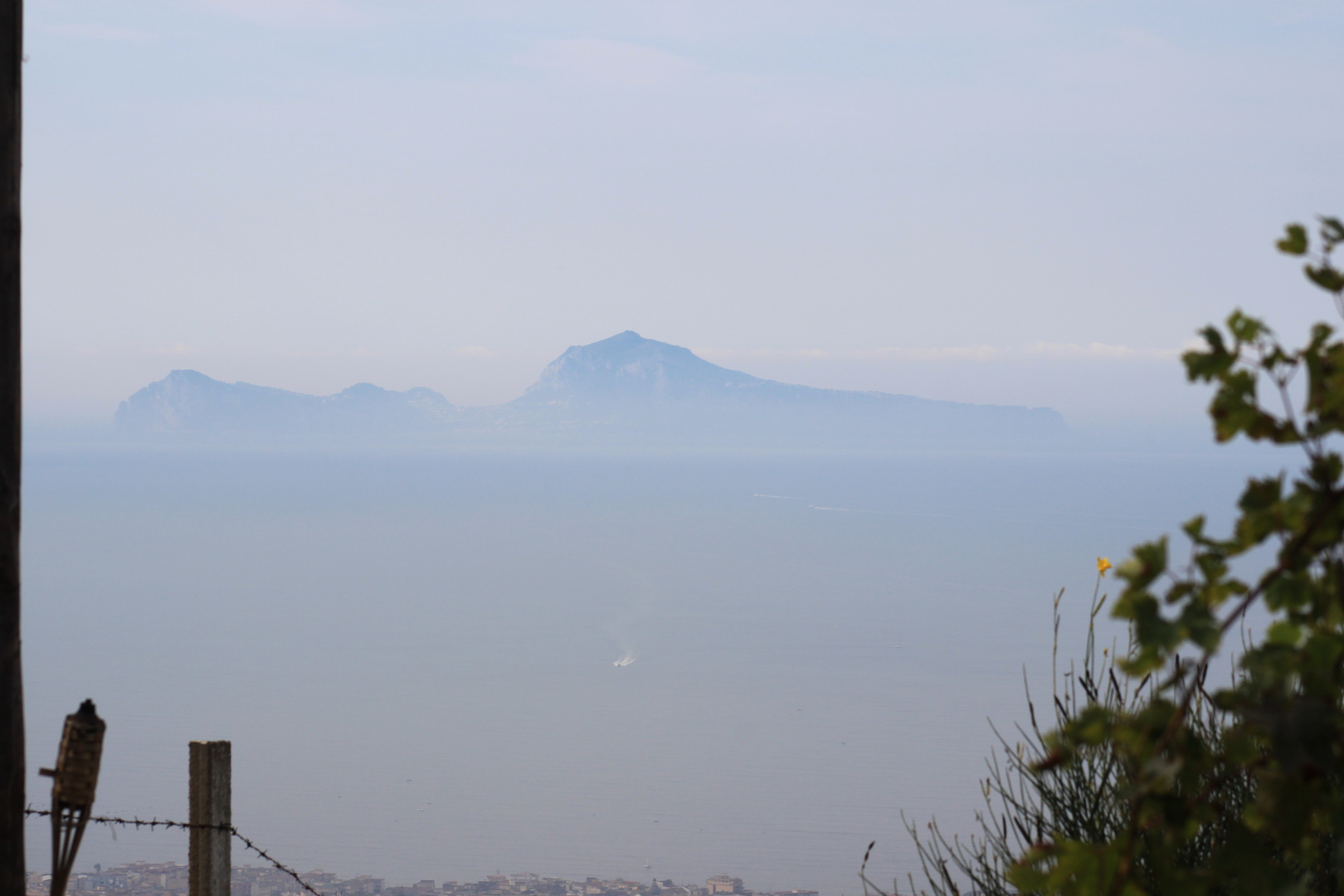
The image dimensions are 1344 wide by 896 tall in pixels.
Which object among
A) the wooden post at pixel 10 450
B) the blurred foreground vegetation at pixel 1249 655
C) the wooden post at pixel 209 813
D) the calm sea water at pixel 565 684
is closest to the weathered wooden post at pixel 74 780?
the wooden post at pixel 10 450

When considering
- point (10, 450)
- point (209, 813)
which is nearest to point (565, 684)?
point (209, 813)

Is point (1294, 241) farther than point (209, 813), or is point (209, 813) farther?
point (209, 813)

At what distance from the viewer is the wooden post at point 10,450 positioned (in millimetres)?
1597

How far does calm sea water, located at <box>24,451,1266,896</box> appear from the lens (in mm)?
39625

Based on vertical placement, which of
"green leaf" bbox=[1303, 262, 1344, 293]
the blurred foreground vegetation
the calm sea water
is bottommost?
the calm sea water

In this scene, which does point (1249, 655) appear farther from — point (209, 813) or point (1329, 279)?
point (209, 813)

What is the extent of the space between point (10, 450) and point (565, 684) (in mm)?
54949

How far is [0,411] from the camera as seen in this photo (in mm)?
1591

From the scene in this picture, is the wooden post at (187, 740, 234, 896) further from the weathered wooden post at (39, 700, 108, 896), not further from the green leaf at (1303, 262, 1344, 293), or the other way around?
the green leaf at (1303, 262, 1344, 293)

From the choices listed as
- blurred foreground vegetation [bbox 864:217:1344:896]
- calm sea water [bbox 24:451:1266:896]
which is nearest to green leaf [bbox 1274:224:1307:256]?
blurred foreground vegetation [bbox 864:217:1344:896]

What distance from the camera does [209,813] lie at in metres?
2.46

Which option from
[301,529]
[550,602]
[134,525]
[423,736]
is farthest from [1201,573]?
[134,525]

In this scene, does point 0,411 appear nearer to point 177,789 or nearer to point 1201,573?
point 1201,573

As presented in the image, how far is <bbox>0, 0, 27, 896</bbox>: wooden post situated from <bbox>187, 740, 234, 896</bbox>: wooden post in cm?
80
